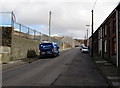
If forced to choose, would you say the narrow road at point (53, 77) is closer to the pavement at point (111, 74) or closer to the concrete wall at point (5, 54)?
the pavement at point (111, 74)

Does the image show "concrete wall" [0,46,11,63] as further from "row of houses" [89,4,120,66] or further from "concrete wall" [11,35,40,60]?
"row of houses" [89,4,120,66]

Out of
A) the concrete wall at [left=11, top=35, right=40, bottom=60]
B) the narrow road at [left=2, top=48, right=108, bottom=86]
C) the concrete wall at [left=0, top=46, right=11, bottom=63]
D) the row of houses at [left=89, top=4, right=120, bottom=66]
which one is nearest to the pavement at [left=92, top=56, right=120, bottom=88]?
the narrow road at [left=2, top=48, right=108, bottom=86]

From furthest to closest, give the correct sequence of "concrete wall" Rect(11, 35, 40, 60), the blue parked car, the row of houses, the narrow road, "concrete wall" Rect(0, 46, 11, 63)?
1. the blue parked car
2. "concrete wall" Rect(11, 35, 40, 60)
3. "concrete wall" Rect(0, 46, 11, 63)
4. the row of houses
5. the narrow road

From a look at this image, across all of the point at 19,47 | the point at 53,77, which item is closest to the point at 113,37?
the point at 53,77

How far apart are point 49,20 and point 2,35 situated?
2174 cm

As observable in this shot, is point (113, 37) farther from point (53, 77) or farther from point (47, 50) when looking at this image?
point (53, 77)

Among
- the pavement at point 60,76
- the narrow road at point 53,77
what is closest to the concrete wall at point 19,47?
the pavement at point 60,76

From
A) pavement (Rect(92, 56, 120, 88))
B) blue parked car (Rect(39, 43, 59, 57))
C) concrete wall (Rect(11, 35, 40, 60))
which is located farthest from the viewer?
blue parked car (Rect(39, 43, 59, 57))

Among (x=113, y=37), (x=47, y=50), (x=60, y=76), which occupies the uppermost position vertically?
(x=113, y=37)

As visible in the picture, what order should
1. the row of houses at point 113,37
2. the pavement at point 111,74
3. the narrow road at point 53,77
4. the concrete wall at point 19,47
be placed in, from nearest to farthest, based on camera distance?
the narrow road at point 53,77
the pavement at point 111,74
the row of houses at point 113,37
the concrete wall at point 19,47

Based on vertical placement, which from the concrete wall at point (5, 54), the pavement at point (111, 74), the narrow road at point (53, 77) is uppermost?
the concrete wall at point (5, 54)

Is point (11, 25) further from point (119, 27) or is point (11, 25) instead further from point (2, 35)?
point (119, 27)

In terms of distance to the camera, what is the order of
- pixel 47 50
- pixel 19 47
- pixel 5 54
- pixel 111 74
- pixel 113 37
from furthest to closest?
pixel 47 50
pixel 19 47
pixel 113 37
pixel 5 54
pixel 111 74

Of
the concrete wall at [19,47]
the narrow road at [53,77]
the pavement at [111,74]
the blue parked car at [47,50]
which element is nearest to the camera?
the narrow road at [53,77]
